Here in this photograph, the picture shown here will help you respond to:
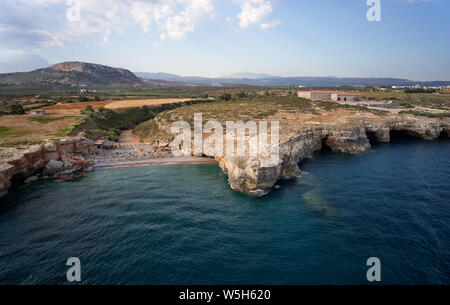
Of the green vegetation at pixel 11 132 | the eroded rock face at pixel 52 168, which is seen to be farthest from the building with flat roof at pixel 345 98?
the green vegetation at pixel 11 132

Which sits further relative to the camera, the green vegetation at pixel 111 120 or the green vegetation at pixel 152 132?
the green vegetation at pixel 111 120

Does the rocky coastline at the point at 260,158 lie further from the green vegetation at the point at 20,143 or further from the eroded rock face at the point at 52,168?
the green vegetation at the point at 20,143

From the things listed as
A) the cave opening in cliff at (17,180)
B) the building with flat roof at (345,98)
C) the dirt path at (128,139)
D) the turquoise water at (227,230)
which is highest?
the building with flat roof at (345,98)

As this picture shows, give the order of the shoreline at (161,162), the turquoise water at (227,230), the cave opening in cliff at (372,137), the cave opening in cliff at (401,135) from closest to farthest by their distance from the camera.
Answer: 1. the turquoise water at (227,230)
2. the shoreline at (161,162)
3. the cave opening in cliff at (372,137)
4. the cave opening in cliff at (401,135)

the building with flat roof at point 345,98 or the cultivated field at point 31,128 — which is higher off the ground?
the building with flat roof at point 345,98
